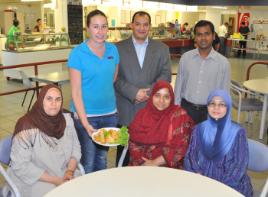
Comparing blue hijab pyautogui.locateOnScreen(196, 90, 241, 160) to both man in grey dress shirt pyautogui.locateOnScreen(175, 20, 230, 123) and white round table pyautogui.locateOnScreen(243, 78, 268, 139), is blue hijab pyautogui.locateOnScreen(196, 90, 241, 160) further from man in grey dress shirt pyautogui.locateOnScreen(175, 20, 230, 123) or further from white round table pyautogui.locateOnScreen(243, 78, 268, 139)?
white round table pyautogui.locateOnScreen(243, 78, 268, 139)

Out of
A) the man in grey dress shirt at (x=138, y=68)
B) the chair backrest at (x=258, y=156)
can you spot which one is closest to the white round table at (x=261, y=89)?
the man in grey dress shirt at (x=138, y=68)

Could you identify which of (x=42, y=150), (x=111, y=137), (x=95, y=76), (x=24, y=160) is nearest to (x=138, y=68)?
(x=95, y=76)

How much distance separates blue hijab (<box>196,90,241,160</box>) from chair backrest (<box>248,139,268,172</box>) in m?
0.19

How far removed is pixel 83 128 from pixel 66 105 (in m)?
3.87

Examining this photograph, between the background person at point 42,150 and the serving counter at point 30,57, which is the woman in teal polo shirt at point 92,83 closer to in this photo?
the background person at point 42,150

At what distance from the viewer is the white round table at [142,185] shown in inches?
62.6

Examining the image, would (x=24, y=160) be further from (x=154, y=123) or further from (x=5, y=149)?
(x=154, y=123)

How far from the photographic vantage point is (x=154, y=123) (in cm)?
240

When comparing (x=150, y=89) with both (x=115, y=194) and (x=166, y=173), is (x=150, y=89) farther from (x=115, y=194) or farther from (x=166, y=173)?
(x=115, y=194)

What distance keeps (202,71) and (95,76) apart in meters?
0.95

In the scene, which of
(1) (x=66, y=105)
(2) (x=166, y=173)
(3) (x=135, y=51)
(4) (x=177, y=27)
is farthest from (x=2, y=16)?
(2) (x=166, y=173)

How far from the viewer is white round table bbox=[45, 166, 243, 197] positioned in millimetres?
1590

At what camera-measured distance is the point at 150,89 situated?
2574mm

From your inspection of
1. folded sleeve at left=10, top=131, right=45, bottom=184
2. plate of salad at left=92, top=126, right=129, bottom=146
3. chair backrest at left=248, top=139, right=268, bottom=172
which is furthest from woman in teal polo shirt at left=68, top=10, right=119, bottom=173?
chair backrest at left=248, top=139, right=268, bottom=172
